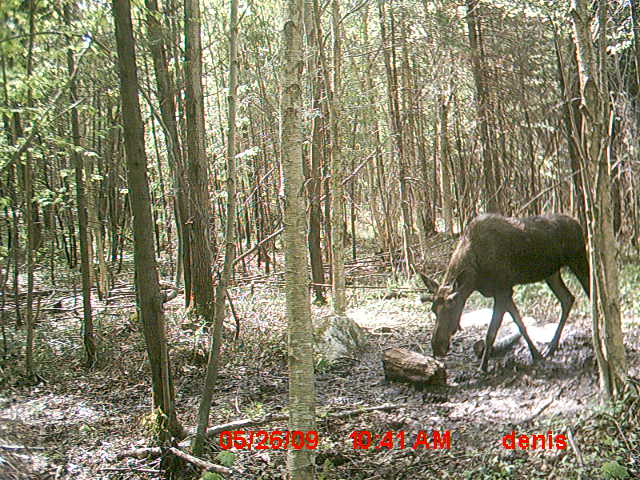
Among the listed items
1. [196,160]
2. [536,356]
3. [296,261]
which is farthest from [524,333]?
[196,160]

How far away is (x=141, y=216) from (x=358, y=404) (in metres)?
3.02

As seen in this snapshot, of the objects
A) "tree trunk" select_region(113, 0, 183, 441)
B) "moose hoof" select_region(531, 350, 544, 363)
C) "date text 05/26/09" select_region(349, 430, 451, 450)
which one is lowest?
"date text 05/26/09" select_region(349, 430, 451, 450)

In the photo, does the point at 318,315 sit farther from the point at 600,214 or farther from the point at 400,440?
the point at 600,214

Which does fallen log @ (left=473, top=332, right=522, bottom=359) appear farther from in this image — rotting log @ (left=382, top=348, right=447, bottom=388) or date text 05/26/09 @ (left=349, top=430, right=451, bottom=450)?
date text 05/26/09 @ (left=349, top=430, right=451, bottom=450)

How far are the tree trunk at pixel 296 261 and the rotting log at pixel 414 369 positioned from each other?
2850mm

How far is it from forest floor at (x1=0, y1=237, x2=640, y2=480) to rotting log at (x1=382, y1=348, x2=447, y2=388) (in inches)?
4.1

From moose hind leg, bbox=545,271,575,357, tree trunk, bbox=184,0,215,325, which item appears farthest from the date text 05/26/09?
tree trunk, bbox=184,0,215,325

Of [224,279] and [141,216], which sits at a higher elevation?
[141,216]

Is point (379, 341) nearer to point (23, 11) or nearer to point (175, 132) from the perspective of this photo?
point (175, 132)

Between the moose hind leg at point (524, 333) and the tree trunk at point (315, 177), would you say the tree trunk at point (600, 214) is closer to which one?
the moose hind leg at point (524, 333)

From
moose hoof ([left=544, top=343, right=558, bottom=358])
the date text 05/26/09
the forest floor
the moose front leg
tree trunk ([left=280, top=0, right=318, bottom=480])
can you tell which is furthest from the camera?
the moose front leg

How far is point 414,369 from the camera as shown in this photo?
20.7 ft

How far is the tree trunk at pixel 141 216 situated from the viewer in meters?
4.55

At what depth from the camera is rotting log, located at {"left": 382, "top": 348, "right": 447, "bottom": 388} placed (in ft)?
20.2
